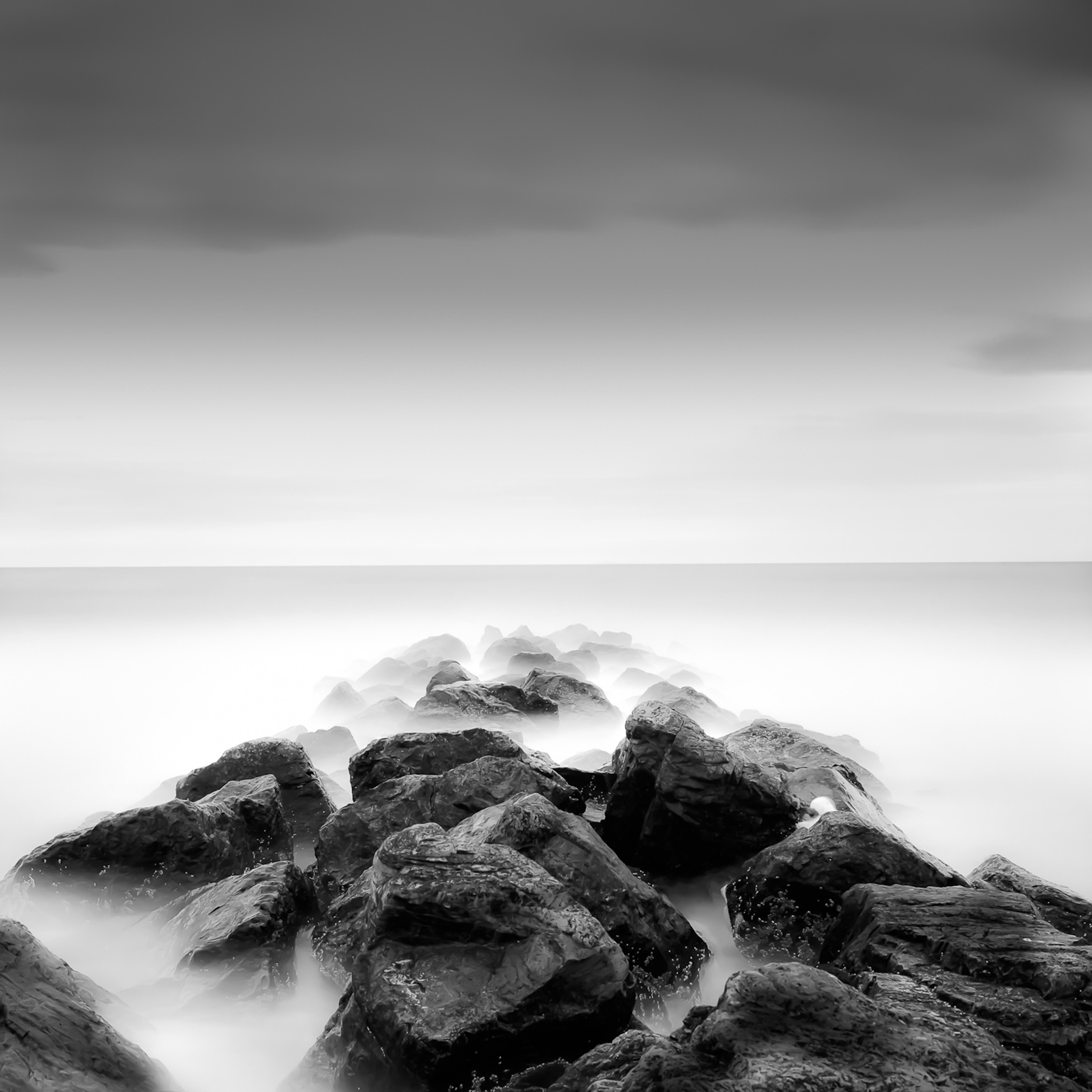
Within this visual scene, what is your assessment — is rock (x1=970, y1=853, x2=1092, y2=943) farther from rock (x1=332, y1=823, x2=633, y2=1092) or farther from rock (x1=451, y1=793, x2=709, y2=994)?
rock (x1=332, y1=823, x2=633, y2=1092)

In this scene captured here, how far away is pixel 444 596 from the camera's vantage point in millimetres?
79000

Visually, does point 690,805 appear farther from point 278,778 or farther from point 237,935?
point 278,778

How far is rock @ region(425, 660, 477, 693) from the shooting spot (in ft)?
50.1

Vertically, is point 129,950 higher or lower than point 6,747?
higher

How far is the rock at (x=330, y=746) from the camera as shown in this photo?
12336 millimetres

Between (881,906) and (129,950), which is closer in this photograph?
(881,906)

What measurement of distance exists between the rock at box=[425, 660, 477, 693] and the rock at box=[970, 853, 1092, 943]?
8931mm

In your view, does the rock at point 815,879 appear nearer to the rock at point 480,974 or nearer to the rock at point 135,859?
the rock at point 480,974

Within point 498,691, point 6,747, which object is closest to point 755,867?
point 498,691

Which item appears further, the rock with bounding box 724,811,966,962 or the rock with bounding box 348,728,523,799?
the rock with bounding box 348,728,523,799

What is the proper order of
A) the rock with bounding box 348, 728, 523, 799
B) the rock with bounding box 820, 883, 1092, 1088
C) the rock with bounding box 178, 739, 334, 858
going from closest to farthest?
the rock with bounding box 820, 883, 1092, 1088, the rock with bounding box 348, 728, 523, 799, the rock with bounding box 178, 739, 334, 858

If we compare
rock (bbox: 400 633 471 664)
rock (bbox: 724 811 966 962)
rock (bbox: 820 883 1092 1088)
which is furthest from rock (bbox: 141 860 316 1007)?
rock (bbox: 400 633 471 664)

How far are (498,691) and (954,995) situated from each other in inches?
354

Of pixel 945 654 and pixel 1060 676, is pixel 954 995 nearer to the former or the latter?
pixel 1060 676
